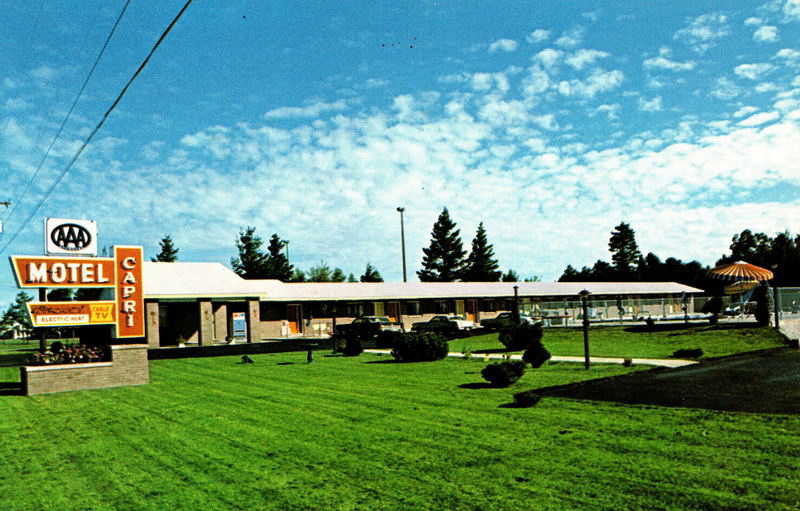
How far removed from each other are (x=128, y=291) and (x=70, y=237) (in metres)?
2.36

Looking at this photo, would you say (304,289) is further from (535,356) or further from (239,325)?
(535,356)

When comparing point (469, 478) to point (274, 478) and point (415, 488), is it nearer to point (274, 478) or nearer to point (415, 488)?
point (415, 488)

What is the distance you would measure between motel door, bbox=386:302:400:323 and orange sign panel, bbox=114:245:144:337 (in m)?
34.1

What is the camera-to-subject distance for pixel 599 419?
9.77 metres

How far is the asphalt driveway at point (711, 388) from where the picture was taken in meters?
10.7

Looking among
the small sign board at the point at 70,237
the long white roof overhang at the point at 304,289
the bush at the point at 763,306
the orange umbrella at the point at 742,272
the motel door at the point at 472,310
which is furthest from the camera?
the motel door at the point at 472,310

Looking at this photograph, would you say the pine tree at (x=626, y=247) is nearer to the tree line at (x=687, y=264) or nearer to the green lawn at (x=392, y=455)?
the tree line at (x=687, y=264)

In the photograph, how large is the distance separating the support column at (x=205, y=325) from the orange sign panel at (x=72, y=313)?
20965 millimetres

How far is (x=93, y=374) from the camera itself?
55.7 ft

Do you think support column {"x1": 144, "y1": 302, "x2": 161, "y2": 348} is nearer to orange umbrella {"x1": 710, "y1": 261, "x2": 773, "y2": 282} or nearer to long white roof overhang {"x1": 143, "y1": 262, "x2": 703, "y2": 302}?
long white roof overhang {"x1": 143, "y1": 262, "x2": 703, "y2": 302}

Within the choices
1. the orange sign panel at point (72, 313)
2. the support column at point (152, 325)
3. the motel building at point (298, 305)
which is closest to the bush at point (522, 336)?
the motel building at point (298, 305)

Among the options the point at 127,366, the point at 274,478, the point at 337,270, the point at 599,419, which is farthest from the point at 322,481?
the point at 337,270

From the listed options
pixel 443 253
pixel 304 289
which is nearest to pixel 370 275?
pixel 443 253

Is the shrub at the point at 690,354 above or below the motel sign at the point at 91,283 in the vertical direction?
below
